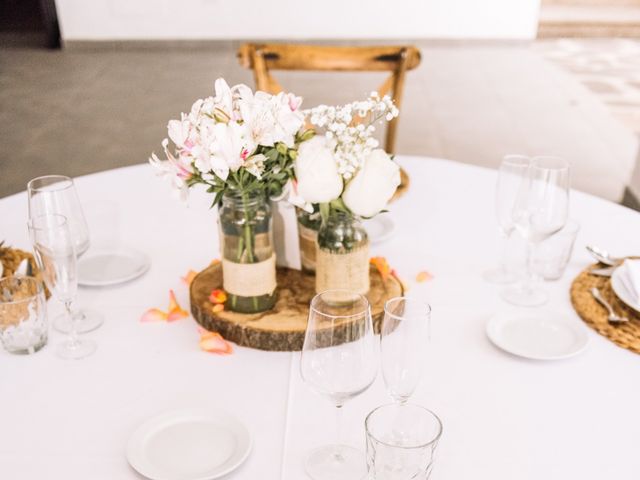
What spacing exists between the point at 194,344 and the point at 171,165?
0.32m

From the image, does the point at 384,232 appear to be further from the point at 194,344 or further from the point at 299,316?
the point at 194,344

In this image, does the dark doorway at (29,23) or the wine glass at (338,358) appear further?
the dark doorway at (29,23)

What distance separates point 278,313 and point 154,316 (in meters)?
0.23

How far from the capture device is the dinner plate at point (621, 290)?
123 centimetres

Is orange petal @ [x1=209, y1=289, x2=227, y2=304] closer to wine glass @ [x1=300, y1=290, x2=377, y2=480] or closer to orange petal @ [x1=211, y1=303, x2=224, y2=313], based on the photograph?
orange petal @ [x1=211, y1=303, x2=224, y2=313]

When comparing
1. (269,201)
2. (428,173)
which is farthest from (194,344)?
(428,173)

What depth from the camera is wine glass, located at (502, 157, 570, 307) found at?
51.4 inches

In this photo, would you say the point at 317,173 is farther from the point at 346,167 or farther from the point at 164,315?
the point at 164,315

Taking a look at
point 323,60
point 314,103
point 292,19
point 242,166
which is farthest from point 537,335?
point 292,19

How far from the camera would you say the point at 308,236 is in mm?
1307

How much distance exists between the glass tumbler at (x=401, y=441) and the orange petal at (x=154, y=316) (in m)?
0.55

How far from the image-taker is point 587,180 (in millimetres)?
3877

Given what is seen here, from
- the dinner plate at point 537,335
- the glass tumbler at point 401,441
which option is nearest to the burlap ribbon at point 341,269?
the dinner plate at point 537,335

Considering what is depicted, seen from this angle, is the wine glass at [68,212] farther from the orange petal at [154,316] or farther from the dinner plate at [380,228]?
the dinner plate at [380,228]
